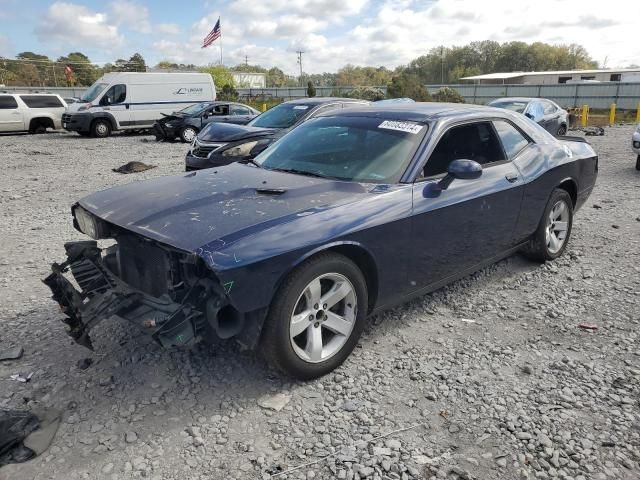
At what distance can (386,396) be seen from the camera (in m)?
2.93

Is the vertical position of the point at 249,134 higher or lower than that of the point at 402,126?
lower

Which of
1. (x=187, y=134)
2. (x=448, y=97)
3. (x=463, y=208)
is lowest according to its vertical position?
(x=187, y=134)

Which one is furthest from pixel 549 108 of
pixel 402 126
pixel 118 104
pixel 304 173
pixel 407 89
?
pixel 407 89

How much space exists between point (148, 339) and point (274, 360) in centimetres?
115

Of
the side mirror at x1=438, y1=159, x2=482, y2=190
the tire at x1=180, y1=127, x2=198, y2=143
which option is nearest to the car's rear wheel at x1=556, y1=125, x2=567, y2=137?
the tire at x1=180, y1=127, x2=198, y2=143

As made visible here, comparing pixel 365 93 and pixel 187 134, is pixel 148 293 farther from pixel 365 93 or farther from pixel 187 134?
pixel 365 93

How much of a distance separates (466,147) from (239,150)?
4701mm

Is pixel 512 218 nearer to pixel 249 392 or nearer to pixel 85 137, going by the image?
pixel 249 392

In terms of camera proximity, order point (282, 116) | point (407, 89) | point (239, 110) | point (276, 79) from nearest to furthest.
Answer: point (282, 116) < point (239, 110) < point (407, 89) < point (276, 79)

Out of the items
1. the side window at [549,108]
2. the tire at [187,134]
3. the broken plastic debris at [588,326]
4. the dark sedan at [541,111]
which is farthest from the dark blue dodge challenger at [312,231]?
the tire at [187,134]

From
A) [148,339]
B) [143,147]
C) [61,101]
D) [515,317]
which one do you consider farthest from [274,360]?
[61,101]

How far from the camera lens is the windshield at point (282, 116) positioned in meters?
9.27

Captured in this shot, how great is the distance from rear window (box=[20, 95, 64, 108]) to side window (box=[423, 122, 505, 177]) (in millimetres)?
20267

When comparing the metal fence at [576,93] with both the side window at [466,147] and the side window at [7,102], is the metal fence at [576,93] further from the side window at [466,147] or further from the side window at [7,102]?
the side window at [466,147]
